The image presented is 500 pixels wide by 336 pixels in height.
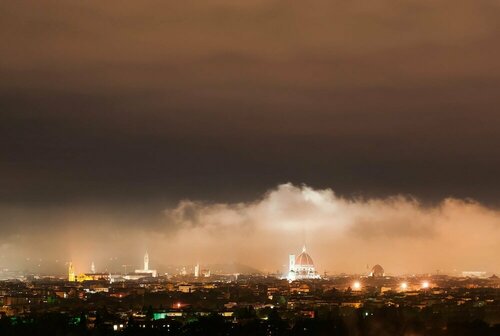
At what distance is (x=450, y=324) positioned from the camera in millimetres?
67188

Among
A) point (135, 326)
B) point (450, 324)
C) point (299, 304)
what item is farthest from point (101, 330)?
point (299, 304)

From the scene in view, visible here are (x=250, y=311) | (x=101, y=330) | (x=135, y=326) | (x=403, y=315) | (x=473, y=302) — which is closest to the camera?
(x=101, y=330)

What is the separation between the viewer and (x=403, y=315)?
79.9 m

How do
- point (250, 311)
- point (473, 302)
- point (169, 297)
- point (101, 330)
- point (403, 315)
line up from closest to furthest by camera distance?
point (101, 330) → point (403, 315) → point (250, 311) → point (473, 302) → point (169, 297)

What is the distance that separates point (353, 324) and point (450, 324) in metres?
5.63

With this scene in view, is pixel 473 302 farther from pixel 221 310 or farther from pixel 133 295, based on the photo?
pixel 133 295

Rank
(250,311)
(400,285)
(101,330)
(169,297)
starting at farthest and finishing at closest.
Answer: (400,285) → (169,297) → (250,311) → (101,330)

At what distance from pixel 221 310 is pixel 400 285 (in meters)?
73.6

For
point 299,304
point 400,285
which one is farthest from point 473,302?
point 400,285

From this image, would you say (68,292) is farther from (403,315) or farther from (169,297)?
(403,315)

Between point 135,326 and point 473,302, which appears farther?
point 473,302

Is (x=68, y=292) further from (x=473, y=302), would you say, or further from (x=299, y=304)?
(x=473, y=302)

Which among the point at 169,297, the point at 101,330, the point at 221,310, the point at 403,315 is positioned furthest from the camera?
the point at 169,297

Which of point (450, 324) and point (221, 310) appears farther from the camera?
point (221, 310)
